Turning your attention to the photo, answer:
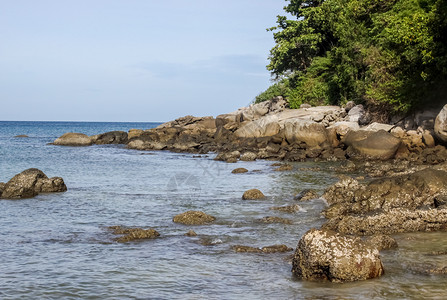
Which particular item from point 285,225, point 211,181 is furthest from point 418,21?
point 285,225

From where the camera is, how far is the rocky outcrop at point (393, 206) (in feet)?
46.0

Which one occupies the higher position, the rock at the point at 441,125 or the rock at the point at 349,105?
the rock at the point at 349,105

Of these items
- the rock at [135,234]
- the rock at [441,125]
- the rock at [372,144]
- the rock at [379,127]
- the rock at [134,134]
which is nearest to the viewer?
the rock at [135,234]

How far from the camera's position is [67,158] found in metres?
43.3

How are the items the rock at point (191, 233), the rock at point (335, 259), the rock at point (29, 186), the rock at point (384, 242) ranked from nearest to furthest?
the rock at point (335, 259)
the rock at point (384, 242)
the rock at point (191, 233)
the rock at point (29, 186)

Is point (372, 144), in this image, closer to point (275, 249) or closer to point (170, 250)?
point (275, 249)

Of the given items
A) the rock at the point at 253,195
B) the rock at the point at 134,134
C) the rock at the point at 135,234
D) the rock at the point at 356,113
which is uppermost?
the rock at the point at 356,113

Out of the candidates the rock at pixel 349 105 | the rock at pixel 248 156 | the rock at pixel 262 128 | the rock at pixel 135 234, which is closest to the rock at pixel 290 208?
the rock at pixel 135 234

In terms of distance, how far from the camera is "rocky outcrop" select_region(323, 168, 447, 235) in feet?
46.0

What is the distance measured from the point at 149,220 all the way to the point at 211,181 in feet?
35.0

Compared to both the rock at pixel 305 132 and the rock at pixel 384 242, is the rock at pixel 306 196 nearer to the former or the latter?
the rock at pixel 384 242

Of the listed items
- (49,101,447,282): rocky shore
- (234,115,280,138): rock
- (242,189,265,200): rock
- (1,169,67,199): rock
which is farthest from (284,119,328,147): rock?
(1,169,67,199): rock

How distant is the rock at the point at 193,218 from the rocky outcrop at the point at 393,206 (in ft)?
12.6

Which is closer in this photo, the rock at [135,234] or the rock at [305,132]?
the rock at [135,234]
